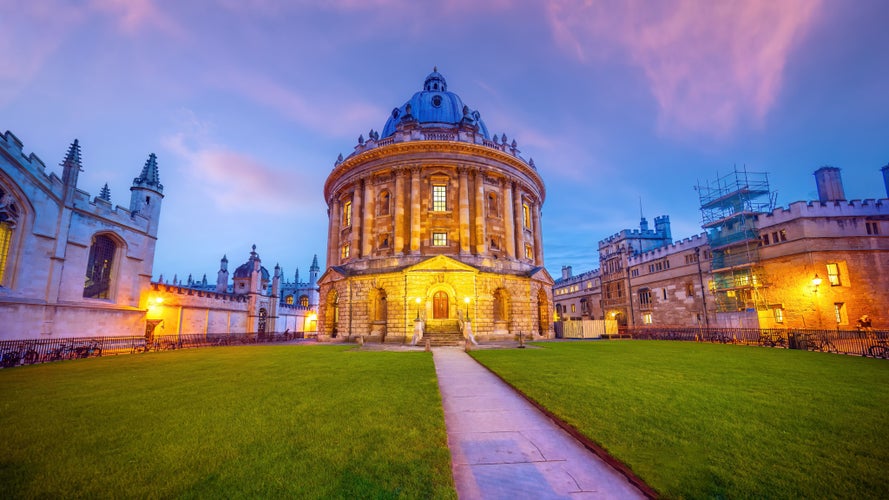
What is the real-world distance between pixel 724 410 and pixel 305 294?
80540 mm

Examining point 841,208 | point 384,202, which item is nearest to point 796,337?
point 841,208

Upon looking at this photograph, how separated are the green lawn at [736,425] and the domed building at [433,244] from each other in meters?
18.3

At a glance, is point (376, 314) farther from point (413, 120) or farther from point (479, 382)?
point (479, 382)

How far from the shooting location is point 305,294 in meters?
78.1

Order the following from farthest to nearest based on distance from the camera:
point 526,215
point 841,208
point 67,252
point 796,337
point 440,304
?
point 526,215 < point 440,304 < point 841,208 < point 67,252 < point 796,337

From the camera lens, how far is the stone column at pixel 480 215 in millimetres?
32375

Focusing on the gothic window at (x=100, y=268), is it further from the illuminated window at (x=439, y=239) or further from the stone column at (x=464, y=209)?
the stone column at (x=464, y=209)

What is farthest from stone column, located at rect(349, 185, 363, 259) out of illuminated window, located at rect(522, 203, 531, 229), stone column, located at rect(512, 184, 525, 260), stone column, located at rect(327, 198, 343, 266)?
illuminated window, located at rect(522, 203, 531, 229)

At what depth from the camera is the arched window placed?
19.3m

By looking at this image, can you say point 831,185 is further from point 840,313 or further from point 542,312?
point 542,312

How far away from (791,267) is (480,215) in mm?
26142

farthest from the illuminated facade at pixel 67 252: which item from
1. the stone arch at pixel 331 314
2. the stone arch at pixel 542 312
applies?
the stone arch at pixel 542 312

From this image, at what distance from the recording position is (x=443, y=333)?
2725 centimetres

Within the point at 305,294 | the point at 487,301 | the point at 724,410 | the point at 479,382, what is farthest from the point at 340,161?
the point at 305,294
